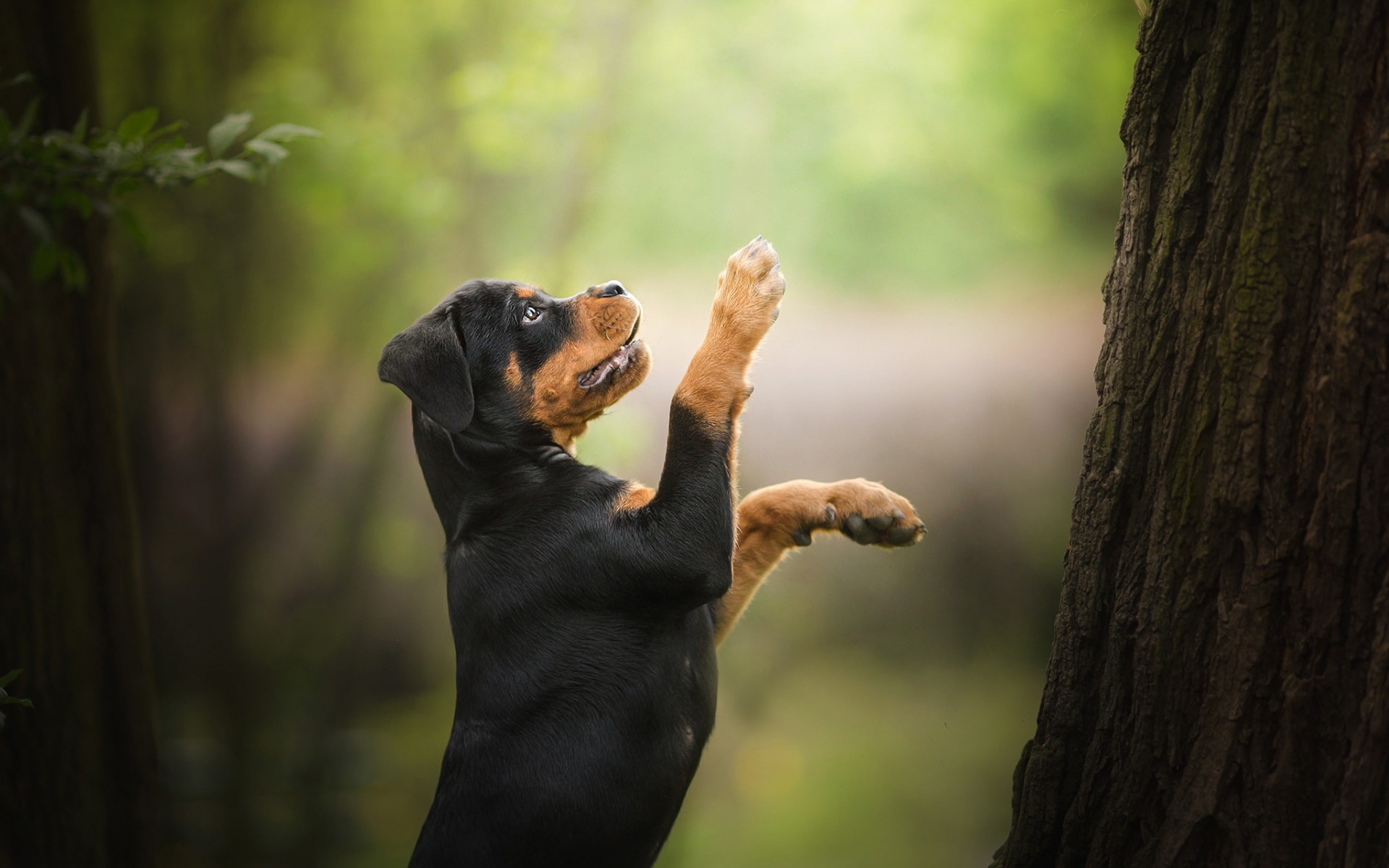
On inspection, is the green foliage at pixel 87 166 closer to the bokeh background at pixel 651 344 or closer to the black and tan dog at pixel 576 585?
the black and tan dog at pixel 576 585

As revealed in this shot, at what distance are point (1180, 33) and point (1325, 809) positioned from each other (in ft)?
5.40

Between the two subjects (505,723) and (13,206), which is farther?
(505,723)

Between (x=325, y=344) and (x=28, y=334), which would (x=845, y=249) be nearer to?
(x=325, y=344)

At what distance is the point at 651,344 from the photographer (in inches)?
204

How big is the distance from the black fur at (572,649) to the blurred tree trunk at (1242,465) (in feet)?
3.37

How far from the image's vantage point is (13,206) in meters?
2.07

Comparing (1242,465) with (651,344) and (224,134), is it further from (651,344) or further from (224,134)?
(651,344)

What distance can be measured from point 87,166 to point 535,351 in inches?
50.5

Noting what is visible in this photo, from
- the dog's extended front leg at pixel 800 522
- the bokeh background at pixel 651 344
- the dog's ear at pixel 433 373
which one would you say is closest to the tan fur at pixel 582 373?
the dog's ear at pixel 433 373

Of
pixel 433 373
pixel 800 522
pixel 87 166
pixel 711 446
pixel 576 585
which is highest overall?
pixel 87 166

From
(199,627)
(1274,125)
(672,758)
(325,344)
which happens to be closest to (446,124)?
(325,344)

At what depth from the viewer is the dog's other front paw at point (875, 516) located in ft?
9.36

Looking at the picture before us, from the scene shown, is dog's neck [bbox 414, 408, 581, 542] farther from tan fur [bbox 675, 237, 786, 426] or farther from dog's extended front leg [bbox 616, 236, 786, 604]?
tan fur [bbox 675, 237, 786, 426]

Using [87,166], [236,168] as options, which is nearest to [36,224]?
[87,166]
